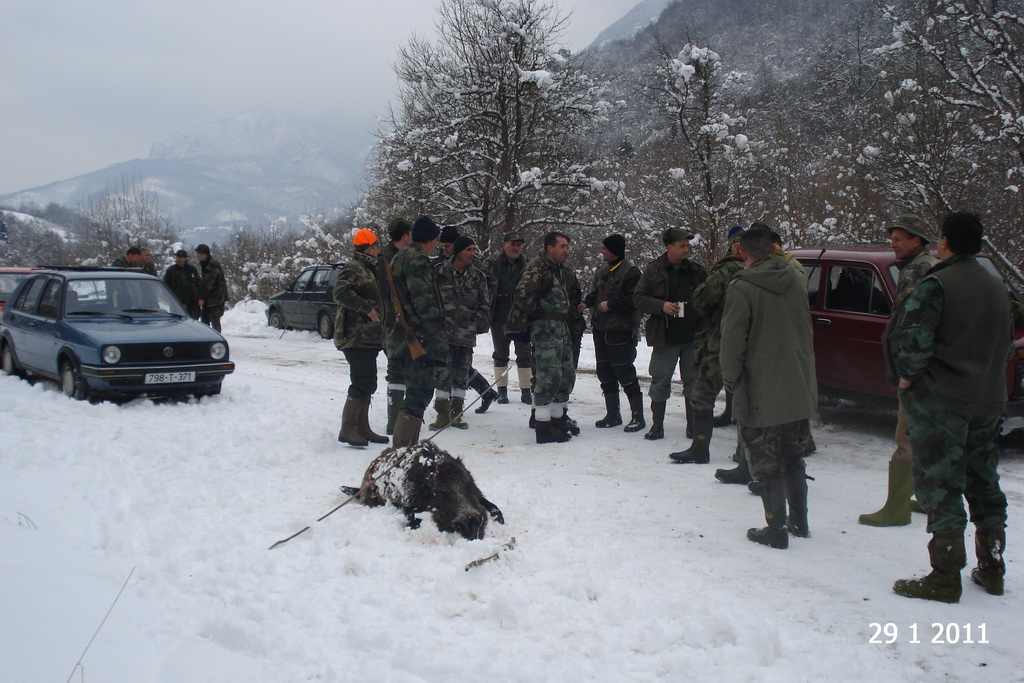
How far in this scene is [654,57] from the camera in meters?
18.9

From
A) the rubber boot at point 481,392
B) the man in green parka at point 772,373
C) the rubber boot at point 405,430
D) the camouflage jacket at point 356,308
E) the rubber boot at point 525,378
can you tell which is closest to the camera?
the man in green parka at point 772,373

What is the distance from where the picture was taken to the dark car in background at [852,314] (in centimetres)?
674

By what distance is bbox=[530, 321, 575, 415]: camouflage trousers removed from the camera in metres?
6.71

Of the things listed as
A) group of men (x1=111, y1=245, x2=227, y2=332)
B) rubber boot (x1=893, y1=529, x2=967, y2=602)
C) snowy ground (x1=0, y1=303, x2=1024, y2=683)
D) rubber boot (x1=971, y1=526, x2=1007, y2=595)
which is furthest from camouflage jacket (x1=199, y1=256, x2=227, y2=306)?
rubber boot (x1=971, y1=526, x2=1007, y2=595)

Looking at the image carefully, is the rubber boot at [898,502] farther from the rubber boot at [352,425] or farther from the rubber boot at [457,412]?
the rubber boot at [352,425]

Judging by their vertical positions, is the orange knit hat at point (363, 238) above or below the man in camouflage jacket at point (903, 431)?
above

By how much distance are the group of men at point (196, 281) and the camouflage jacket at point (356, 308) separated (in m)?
6.43

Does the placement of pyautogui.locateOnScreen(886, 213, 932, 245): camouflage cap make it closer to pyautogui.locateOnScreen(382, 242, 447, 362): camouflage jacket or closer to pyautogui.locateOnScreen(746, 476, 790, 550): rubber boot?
pyautogui.locateOnScreen(746, 476, 790, 550): rubber boot

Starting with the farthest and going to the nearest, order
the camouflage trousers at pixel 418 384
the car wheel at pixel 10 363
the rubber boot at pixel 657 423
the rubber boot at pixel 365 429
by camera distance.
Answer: the car wheel at pixel 10 363 < the rubber boot at pixel 657 423 < the rubber boot at pixel 365 429 < the camouflage trousers at pixel 418 384

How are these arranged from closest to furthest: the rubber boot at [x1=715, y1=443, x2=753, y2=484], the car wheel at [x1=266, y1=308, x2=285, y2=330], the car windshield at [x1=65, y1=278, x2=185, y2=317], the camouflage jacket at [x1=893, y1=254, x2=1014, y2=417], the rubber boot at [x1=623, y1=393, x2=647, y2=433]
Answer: the camouflage jacket at [x1=893, y1=254, x2=1014, y2=417]
the rubber boot at [x1=715, y1=443, x2=753, y2=484]
the rubber boot at [x1=623, y1=393, x2=647, y2=433]
the car windshield at [x1=65, y1=278, x2=185, y2=317]
the car wheel at [x1=266, y1=308, x2=285, y2=330]

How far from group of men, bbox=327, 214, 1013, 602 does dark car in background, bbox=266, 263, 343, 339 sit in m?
8.84

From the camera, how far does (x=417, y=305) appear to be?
5961 millimetres

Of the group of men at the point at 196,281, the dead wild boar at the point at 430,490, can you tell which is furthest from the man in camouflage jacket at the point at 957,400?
the group of men at the point at 196,281

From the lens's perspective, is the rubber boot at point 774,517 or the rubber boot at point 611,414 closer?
the rubber boot at point 774,517
